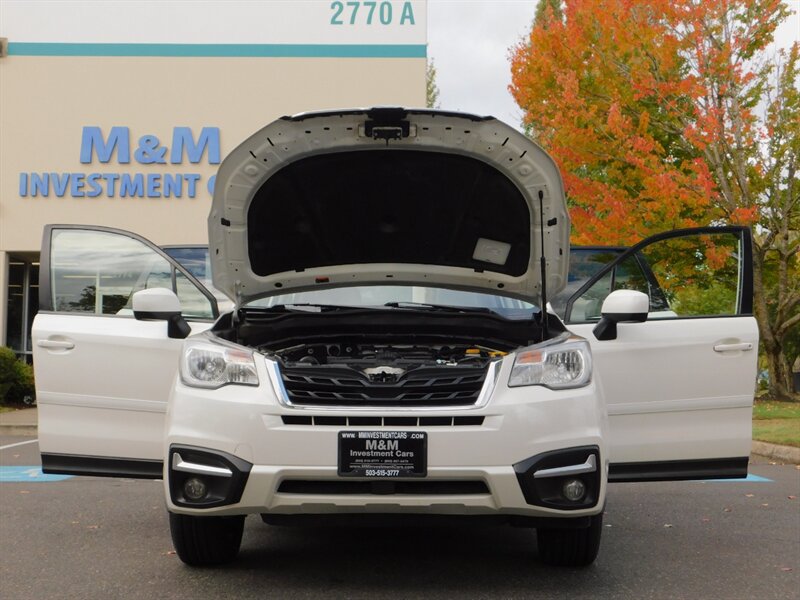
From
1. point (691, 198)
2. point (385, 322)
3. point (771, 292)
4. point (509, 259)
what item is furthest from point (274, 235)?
point (771, 292)

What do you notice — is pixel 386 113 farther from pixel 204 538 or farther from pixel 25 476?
pixel 25 476

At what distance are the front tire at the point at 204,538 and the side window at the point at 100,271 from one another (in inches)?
51.8

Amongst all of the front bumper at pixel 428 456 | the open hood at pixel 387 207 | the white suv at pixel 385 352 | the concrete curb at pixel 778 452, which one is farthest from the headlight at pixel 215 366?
the concrete curb at pixel 778 452

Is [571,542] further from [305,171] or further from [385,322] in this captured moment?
[305,171]

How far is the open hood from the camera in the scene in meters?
4.62

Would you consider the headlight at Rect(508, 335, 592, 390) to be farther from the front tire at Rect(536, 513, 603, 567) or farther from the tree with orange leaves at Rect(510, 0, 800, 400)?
the tree with orange leaves at Rect(510, 0, 800, 400)

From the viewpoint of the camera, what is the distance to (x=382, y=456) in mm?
4012

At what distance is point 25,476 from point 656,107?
39.8 feet

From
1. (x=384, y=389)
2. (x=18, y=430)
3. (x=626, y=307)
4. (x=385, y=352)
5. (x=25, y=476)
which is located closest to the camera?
(x=384, y=389)

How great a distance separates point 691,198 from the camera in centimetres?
1521

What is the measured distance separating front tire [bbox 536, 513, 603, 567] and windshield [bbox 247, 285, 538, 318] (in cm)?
132

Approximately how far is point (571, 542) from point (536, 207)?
5.31ft

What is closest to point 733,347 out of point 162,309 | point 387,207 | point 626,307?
point 626,307

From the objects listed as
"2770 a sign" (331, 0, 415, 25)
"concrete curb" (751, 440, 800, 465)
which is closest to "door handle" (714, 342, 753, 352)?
"concrete curb" (751, 440, 800, 465)
